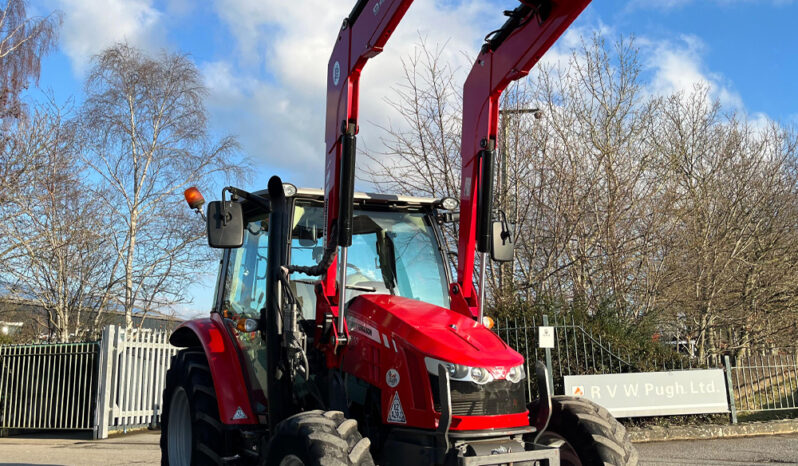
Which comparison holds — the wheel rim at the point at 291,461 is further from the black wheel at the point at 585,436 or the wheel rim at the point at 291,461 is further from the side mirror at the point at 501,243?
the side mirror at the point at 501,243

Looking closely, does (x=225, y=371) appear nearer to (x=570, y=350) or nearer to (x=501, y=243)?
(x=501, y=243)

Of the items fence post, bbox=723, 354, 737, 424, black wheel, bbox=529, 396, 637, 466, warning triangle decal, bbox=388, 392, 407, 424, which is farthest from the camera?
fence post, bbox=723, 354, 737, 424

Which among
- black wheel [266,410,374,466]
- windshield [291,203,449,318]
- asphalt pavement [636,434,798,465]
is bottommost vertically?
asphalt pavement [636,434,798,465]

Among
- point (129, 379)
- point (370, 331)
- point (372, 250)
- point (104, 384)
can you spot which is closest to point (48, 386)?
point (104, 384)

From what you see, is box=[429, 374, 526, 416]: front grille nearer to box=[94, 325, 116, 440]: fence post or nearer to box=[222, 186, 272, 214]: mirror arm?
box=[222, 186, 272, 214]: mirror arm

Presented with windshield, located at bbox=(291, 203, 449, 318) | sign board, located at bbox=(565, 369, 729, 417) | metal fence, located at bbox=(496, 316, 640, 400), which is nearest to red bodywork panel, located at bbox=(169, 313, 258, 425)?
windshield, located at bbox=(291, 203, 449, 318)

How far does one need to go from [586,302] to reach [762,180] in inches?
270

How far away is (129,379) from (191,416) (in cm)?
726

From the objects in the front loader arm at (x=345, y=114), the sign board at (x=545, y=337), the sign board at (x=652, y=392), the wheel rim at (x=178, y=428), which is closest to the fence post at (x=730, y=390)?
the sign board at (x=652, y=392)

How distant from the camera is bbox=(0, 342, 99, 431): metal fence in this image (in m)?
11.8

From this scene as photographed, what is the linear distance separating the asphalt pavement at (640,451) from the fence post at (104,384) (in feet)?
0.83

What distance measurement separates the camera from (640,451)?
8.67 m

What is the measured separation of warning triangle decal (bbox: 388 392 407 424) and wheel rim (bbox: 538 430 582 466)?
91cm

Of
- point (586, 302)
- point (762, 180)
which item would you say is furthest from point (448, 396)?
point (762, 180)
